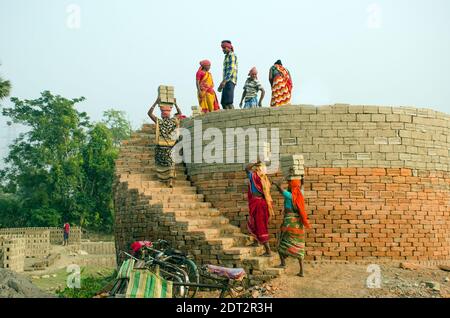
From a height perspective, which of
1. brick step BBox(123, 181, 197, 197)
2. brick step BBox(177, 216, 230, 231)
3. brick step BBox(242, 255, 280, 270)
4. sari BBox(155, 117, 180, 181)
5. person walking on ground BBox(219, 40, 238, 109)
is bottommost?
brick step BBox(242, 255, 280, 270)

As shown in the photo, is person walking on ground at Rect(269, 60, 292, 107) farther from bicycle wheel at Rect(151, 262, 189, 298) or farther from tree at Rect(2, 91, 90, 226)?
tree at Rect(2, 91, 90, 226)

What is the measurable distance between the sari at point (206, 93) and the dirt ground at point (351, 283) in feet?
16.3

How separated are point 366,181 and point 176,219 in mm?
3570

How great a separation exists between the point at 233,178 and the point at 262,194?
57.0 inches

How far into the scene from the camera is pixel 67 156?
112 feet

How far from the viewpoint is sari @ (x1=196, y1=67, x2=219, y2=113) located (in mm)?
12359

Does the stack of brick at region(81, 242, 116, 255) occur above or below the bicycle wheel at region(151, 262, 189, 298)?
below

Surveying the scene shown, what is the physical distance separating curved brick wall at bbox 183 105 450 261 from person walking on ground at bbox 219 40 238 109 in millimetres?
2371

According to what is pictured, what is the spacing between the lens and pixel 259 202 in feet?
28.1

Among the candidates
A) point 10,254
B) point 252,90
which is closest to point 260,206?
point 252,90

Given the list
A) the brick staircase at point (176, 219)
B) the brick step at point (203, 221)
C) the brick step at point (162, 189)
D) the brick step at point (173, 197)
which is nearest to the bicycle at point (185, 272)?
the brick staircase at point (176, 219)

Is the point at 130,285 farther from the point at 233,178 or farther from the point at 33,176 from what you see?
the point at 33,176

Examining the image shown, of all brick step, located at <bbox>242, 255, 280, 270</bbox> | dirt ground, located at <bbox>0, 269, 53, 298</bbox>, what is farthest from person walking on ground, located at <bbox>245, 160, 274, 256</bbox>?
dirt ground, located at <bbox>0, 269, 53, 298</bbox>

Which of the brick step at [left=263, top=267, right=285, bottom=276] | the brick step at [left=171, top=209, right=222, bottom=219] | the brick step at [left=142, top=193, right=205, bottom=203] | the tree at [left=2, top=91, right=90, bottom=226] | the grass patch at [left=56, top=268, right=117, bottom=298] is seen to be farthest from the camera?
the tree at [left=2, top=91, right=90, bottom=226]
